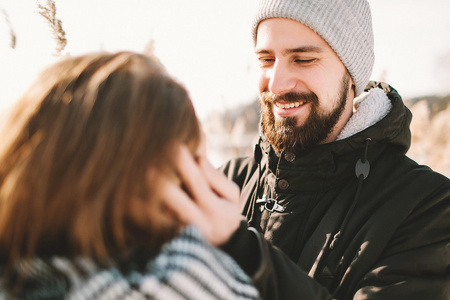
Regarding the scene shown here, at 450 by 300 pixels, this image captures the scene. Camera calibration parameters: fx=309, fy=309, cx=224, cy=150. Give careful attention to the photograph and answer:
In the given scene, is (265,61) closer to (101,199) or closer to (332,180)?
(332,180)

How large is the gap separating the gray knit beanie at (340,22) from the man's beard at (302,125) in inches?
6.3

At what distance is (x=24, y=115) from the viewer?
79 cm

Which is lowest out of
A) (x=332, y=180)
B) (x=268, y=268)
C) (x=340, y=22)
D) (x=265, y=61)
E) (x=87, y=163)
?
(x=268, y=268)

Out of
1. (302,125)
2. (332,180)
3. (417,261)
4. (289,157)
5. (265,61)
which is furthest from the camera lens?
(265,61)

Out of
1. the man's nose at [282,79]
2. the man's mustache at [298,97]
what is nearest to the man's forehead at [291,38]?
the man's nose at [282,79]

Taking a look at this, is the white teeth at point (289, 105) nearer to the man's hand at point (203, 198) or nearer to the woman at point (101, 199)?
the man's hand at point (203, 198)

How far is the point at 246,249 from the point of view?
0.94m

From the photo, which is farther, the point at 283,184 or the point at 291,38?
the point at 291,38

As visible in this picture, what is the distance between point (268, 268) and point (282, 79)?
129 centimetres

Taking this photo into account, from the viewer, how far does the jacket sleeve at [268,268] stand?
908 mm

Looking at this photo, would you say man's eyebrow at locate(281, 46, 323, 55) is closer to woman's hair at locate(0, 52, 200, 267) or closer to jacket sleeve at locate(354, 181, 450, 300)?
jacket sleeve at locate(354, 181, 450, 300)

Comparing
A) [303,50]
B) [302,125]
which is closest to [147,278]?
[302,125]

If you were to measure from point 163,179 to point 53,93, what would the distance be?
0.37 m

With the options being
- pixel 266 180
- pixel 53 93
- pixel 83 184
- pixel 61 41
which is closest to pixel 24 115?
pixel 53 93
